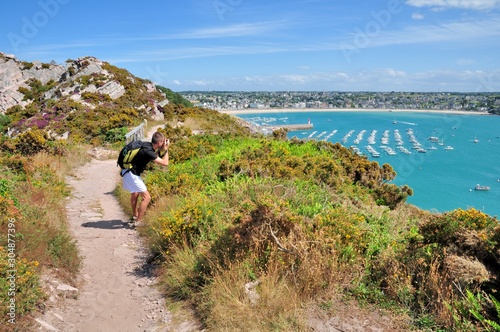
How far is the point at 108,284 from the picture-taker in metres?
5.54

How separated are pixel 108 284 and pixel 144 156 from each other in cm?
269

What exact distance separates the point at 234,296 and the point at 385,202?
7856 millimetres

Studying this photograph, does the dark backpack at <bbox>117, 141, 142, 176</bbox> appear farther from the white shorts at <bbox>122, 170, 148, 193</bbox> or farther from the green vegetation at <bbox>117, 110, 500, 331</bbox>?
the green vegetation at <bbox>117, 110, 500, 331</bbox>

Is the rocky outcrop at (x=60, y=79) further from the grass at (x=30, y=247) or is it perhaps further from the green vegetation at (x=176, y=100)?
the grass at (x=30, y=247)

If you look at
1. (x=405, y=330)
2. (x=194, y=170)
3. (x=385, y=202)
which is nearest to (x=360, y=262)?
(x=405, y=330)

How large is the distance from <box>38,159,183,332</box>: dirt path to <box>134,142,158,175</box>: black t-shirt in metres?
1.44

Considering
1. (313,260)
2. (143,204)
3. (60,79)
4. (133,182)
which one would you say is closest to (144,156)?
(133,182)

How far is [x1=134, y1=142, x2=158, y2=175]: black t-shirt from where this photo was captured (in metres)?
7.27

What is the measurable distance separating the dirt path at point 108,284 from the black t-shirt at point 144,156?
56.6 inches

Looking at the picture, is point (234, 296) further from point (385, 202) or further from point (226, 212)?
point (385, 202)

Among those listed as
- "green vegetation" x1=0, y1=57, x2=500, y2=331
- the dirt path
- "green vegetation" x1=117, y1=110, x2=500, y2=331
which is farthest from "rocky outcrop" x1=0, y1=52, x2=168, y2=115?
"green vegetation" x1=117, y1=110, x2=500, y2=331

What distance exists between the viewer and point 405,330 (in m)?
3.72

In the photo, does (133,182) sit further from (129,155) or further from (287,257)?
(287,257)

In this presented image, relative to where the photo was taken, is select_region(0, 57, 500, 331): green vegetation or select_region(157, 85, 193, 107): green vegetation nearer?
select_region(0, 57, 500, 331): green vegetation
